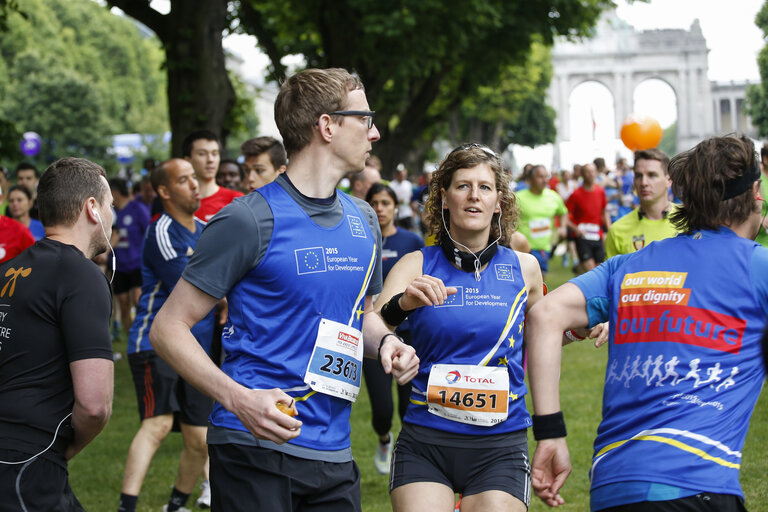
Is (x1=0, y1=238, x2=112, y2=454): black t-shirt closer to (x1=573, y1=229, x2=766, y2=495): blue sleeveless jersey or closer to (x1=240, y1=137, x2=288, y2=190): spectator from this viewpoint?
(x1=573, y1=229, x2=766, y2=495): blue sleeveless jersey

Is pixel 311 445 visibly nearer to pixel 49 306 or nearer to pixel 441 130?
pixel 49 306

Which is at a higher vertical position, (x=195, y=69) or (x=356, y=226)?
(x=195, y=69)

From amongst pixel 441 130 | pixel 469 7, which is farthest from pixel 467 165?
pixel 441 130

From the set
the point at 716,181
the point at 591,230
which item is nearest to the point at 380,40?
the point at 591,230

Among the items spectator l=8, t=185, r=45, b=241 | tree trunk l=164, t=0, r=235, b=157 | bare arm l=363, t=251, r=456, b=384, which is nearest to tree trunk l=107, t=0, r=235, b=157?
tree trunk l=164, t=0, r=235, b=157

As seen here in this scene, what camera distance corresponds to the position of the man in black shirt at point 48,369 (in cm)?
345

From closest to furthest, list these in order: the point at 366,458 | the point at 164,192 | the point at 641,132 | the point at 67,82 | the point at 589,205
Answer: the point at 164,192, the point at 366,458, the point at 641,132, the point at 589,205, the point at 67,82

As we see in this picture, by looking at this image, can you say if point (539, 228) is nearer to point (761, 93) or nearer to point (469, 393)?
point (469, 393)

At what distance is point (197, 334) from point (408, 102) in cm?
2147

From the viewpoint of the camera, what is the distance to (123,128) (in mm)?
69375

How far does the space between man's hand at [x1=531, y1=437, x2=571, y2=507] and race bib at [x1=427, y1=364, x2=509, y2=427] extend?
899 mm

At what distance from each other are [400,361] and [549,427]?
1.78 ft

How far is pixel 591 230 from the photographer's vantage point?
17016mm

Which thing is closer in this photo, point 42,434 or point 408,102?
point 42,434
